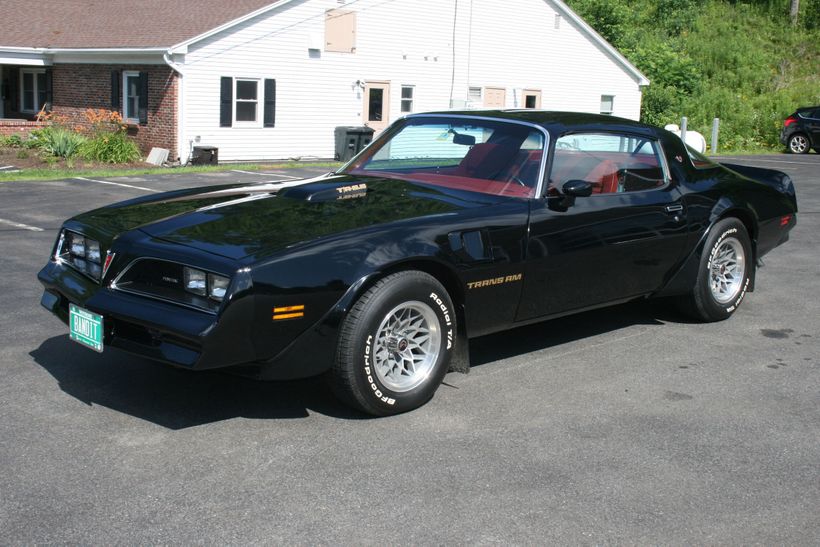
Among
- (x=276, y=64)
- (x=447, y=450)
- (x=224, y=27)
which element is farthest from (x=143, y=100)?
(x=447, y=450)

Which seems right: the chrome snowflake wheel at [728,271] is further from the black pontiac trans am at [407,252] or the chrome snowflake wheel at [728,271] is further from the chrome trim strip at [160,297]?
the chrome trim strip at [160,297]

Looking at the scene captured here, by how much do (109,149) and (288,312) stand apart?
718 inches

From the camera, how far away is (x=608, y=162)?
6273 millimetres

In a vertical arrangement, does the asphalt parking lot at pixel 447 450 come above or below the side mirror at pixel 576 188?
below

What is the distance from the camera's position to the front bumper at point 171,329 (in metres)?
4.24

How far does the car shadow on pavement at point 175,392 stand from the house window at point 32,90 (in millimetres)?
23582

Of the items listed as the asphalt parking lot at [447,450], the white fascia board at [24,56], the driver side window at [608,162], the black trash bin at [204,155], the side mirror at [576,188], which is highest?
the white fascia board at [24,56]

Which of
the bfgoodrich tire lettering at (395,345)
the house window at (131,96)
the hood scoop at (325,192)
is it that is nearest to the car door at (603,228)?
the bfgoodrich tire lettering at (395,345)

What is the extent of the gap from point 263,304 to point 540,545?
163cm

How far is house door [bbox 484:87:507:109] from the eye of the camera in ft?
93.9

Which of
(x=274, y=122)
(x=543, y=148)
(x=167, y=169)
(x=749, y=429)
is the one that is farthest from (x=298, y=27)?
(x=749, y=429)

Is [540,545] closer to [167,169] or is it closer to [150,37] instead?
[167,169]

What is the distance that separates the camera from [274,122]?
79.5ft

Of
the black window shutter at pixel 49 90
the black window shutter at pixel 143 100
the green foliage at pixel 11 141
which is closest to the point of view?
the green foliage at pixel 11 141
